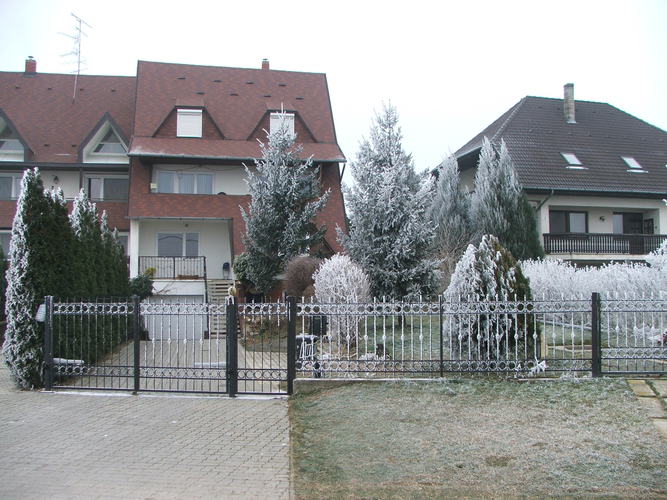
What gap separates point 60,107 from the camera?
30.8 meters

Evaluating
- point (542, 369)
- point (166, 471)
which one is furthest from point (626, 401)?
point (166, 471)

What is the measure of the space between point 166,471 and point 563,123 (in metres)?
29.4

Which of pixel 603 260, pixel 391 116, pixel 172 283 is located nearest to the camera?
pixel 391 116

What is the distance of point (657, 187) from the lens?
2742 cm

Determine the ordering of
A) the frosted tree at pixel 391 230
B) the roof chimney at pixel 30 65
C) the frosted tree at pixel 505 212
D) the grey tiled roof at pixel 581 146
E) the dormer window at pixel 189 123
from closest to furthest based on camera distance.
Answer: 1. the frosted tree at pixel 391 230
2. the frosted tree at pixel 505 212
3. the grey tiled roof at pixel 581 146
4. the dormer window at pixel 189 123
5. the roof chimney at pixel 30 65

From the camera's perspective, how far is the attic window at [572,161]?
2760cm

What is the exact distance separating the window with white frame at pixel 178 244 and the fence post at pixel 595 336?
19.9 metres

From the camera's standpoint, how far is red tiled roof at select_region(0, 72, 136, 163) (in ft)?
92.9

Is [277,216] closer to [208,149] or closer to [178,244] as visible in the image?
[208,149]

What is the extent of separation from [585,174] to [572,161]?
104 cm

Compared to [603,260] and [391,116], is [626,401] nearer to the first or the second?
[391,116]

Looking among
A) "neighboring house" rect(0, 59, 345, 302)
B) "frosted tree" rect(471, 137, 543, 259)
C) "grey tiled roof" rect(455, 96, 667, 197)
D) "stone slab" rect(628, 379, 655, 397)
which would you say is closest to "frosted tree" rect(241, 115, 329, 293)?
"neighboring house" rect(0, 59, 345, 302)

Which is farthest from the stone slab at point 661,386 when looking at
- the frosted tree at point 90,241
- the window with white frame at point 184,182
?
the window with white frame at point 184,182

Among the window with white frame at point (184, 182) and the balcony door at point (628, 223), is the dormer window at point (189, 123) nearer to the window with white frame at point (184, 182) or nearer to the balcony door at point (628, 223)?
the window with white frame at point (184, 182)
